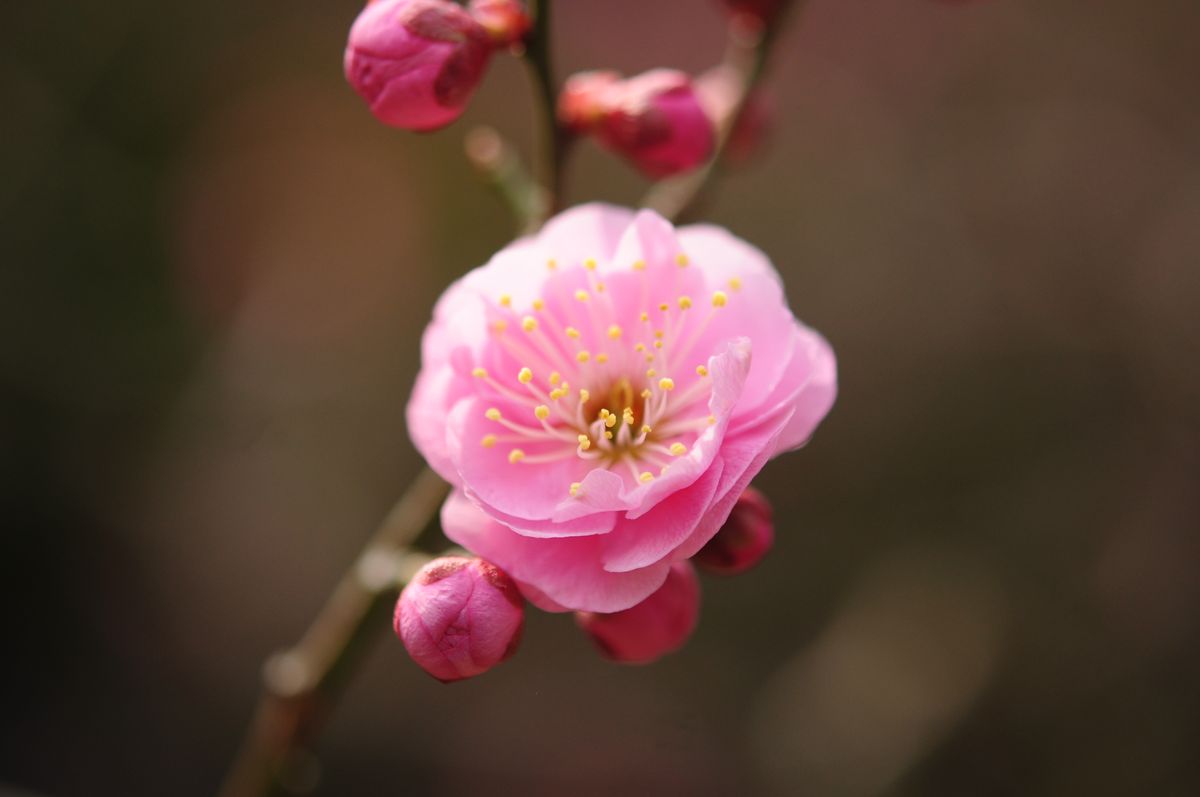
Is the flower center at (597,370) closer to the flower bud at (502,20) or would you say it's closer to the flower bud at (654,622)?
the flower bud at (654,622)

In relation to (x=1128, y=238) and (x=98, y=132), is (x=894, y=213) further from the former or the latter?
(x=98, y=132)

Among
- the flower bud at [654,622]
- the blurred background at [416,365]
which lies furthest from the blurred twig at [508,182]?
the blurred background at [416,365]

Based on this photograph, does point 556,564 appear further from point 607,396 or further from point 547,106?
point 547,106

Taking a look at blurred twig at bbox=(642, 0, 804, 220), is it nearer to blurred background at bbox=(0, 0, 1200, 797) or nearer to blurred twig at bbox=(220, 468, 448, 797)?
blurred twig at bbox=(220, 468, 448, 797)

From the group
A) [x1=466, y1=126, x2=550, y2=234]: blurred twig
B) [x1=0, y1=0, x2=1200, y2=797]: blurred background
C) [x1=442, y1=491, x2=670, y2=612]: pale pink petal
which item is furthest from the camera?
[x1=0, y1=0, x2=1200, y2=797]: blurred background

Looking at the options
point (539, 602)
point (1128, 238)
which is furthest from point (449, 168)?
point (539, 602)

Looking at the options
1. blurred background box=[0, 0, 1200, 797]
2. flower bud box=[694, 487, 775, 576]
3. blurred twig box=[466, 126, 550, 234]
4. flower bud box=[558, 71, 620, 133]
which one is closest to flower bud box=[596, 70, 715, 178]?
flower bud box=[558, 71, 620, 133]
